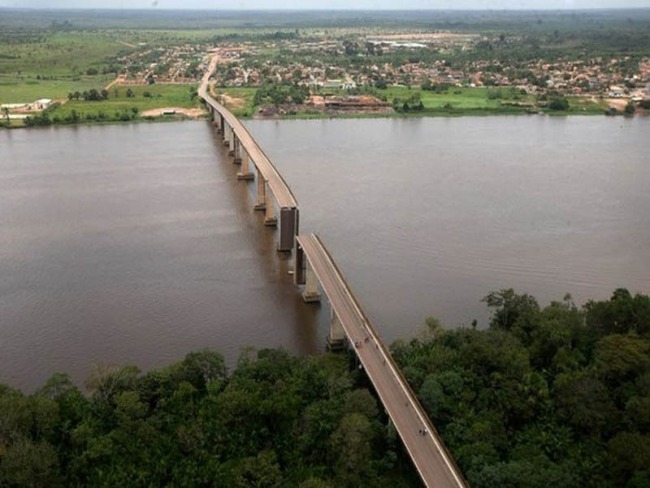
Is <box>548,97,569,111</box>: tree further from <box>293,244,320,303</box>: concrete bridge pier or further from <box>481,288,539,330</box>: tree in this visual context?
<box>481,288,539,330</box>: tree

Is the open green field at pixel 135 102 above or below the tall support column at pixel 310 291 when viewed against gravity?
above

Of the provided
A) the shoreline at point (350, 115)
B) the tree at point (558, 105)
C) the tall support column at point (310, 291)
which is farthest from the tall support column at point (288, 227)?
the tree at point (558, 105)

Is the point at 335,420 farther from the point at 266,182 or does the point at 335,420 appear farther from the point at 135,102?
the point at 135,102

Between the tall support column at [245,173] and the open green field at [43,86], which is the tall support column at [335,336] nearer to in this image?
the tall support column at [245,173]

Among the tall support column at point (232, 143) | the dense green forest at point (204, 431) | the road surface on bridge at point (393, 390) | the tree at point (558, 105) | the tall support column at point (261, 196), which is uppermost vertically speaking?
the tree at point (558, 105)

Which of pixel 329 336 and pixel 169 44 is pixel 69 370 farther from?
pixel 169 44

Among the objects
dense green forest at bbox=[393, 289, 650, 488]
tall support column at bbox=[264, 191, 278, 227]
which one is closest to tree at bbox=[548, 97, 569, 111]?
tall support column at bbox=[264, 191, 278, 227]
